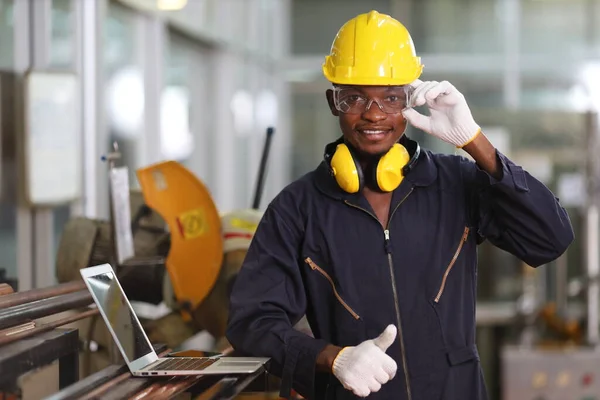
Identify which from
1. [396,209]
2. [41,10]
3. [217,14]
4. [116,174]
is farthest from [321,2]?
[396,209]

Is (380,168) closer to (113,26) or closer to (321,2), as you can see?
(113,26)

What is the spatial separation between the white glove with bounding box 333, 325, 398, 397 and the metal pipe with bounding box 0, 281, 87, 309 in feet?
2.27

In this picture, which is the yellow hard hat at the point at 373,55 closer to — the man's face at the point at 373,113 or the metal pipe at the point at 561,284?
the man's face at the point at 373,113

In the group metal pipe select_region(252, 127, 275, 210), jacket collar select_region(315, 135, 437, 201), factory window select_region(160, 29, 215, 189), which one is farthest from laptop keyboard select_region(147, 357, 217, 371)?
factory window select_region(160, 29, 215, 189)

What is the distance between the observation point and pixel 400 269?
7.23ft

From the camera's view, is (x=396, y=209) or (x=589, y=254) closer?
(x=396, y=209)

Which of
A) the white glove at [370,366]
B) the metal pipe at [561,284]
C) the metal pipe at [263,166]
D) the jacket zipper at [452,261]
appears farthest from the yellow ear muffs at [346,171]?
the metal pipe at [561,284]

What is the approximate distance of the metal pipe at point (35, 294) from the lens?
195 cm

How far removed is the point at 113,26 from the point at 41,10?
1.19 m

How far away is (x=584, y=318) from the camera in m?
5.88

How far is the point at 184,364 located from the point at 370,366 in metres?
0.41

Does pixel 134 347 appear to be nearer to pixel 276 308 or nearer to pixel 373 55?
pixel 276 308

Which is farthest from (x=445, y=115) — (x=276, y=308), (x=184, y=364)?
(x=184, y=364)

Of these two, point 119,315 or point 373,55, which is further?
point 373,55
